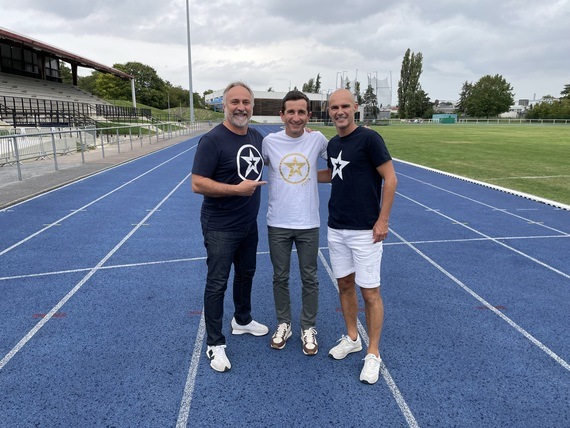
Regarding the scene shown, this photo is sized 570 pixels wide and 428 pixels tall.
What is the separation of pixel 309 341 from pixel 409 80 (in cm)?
9858

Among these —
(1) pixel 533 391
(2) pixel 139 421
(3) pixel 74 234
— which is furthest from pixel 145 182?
(1) pixel 533 391

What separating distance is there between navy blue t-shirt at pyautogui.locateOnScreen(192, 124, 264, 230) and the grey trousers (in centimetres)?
29

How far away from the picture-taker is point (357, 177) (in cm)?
272

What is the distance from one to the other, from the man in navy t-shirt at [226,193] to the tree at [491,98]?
10737cm

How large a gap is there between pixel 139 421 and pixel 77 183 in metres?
9.92

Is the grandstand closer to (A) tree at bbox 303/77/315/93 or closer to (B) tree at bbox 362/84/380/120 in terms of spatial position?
(B) tree at bbox 362/84/380/120

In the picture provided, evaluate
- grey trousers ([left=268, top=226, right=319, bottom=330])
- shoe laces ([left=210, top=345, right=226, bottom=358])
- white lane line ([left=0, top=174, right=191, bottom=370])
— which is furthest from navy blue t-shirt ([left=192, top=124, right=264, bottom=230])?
white lane line ([left=0, top=174, right=191, bottom=370])

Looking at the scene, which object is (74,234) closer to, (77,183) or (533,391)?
(77,183)

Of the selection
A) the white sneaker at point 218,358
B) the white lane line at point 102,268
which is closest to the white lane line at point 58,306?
the white lane line at point 102,268

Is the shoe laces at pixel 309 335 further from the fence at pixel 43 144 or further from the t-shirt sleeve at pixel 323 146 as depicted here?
the fence at pixel 43 144

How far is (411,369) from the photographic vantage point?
2.99m

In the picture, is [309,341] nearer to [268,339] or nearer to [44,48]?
[268,339]

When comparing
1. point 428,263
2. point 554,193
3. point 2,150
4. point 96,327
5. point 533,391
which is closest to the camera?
point 533,391

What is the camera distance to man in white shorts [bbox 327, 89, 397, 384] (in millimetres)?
2664
